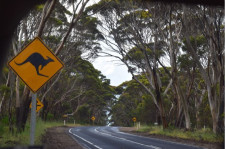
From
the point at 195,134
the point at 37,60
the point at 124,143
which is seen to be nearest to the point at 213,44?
the point at 195,134

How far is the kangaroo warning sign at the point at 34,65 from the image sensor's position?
22.2 ft

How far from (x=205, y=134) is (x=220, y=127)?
981mm

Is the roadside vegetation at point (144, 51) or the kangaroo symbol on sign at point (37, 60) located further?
the roadside vegetation at point (144, 51)

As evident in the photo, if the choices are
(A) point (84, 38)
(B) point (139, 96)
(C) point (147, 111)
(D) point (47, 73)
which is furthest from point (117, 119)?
(D) point (47, 73)

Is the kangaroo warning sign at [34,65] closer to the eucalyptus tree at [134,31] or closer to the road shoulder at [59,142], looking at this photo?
the road shoulder at [59,142]

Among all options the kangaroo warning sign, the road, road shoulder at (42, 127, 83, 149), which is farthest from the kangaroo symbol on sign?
the road

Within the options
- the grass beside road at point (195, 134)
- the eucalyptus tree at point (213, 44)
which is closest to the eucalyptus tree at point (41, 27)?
the eucalyptus tree at point (213, 44)

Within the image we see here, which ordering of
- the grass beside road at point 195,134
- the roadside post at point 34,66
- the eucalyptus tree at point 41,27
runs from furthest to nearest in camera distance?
the grass beside road at point 195,134
the eucalyptus tree at point 41,27
the roadside post at point 34,66

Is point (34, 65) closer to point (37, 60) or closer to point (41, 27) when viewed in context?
point (37, 60)

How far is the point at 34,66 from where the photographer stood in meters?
6.80

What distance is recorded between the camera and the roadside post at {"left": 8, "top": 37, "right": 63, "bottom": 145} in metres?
6.76

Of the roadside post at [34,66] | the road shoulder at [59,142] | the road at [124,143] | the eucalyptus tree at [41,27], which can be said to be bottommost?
the road at [124,143]

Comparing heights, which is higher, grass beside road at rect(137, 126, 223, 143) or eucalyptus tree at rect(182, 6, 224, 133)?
eucalyptus tree at rect(182, 6, 224, 133)

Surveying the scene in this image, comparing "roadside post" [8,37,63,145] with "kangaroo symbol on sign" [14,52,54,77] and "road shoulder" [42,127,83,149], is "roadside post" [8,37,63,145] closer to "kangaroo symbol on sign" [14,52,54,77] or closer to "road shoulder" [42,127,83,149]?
"kangaroo symbol on sign" [14,52,54,77]
